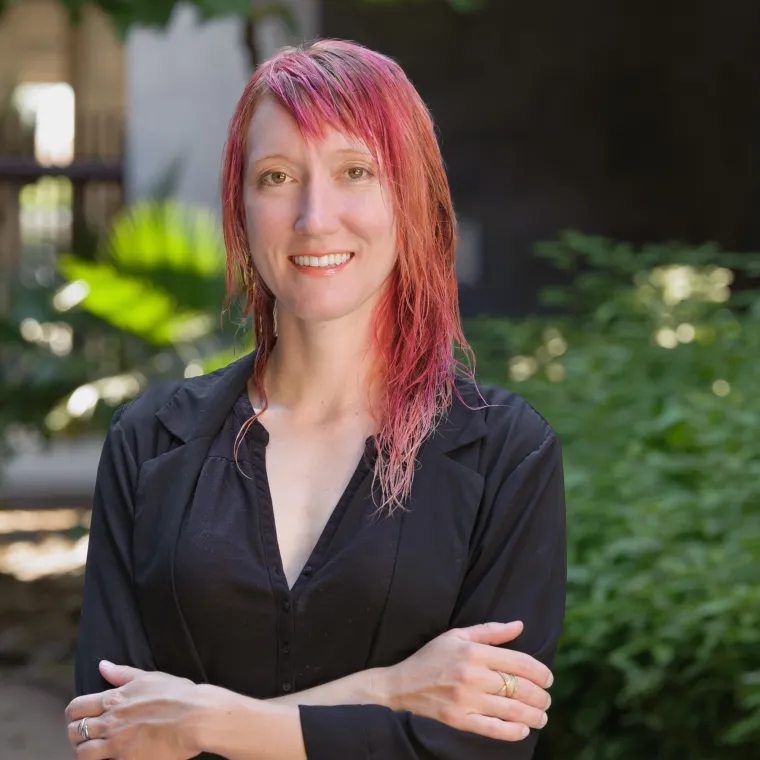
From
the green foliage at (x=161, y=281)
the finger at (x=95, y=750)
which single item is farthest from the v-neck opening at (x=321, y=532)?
the green foliage at (x=161, y=281)

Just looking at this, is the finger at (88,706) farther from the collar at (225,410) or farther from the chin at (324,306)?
the chin at (324,306)

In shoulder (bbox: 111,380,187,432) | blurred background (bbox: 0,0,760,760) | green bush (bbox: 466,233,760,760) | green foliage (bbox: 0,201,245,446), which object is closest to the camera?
shoulder (bbox: 111,380,187,432)

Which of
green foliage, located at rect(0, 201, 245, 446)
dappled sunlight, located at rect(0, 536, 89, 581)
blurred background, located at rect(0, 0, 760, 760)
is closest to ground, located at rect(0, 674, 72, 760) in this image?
blurred background, located at rect(0, 0, 760, 760)

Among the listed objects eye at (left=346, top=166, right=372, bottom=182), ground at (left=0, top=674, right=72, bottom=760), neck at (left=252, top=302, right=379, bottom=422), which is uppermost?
eye at (left=346, top=166, right=372, bottom=182)

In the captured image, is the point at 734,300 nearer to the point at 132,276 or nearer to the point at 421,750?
the point at 132,276

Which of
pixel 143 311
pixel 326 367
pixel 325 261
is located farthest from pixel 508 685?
pixel 143 311

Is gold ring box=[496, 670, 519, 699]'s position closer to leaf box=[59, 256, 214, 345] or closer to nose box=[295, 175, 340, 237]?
nose box=[295, 175, 340, 237]

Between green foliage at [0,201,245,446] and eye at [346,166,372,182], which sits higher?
eye at [346,166,372,182]

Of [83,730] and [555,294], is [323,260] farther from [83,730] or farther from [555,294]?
[555,294]

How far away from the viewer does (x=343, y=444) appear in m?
1.86

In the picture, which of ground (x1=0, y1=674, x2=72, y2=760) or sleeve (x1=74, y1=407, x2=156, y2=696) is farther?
ground (x1=0, y1=674, x2=72, y2=760)

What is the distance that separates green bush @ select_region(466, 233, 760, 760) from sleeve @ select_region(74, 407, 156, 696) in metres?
1.55

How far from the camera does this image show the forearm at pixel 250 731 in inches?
65.3

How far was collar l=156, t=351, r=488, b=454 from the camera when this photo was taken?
1.82 metres
